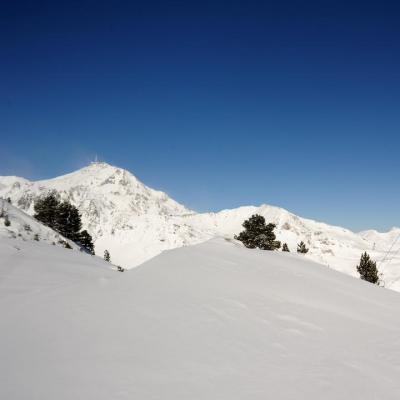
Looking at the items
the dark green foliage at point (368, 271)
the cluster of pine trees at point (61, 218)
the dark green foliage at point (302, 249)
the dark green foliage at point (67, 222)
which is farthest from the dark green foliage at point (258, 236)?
the dark green foliage at point (67, 222)

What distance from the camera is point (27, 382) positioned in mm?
4301

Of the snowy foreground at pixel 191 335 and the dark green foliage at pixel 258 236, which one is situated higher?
the dark green foliage at pixel 258 236

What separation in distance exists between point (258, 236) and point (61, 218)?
25.3 metres

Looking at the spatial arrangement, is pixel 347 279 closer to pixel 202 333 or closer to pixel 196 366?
pixel 202 333

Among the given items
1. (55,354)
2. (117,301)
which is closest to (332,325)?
(117,301)

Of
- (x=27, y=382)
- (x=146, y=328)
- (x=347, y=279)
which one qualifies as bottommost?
(x=27, y=382)

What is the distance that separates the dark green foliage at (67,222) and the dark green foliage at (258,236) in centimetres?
2207

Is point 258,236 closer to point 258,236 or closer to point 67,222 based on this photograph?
point 258,236

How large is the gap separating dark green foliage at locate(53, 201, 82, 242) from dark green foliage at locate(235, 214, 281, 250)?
22.1 m

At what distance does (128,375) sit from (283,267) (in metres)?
8.54

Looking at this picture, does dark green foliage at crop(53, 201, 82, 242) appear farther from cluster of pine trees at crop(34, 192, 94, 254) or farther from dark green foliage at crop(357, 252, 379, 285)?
dark green foliage at crop(357, 252, 379, 285)

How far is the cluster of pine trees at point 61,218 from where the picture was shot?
43184 millimetres

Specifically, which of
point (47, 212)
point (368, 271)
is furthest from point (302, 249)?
point (47, 212)

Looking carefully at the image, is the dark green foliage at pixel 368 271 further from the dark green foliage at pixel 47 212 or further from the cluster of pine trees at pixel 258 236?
the dark green foliage at pixel 47 212
